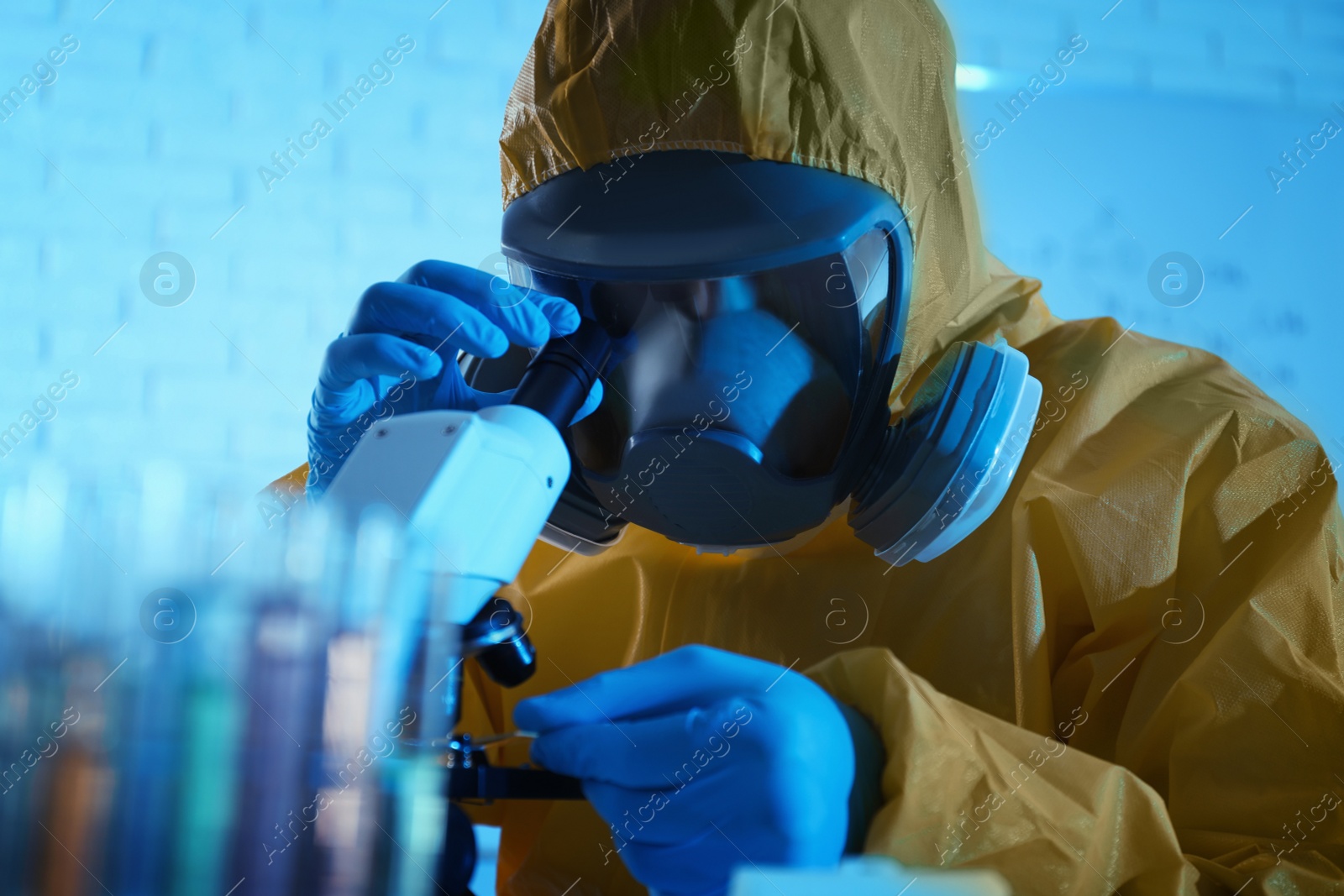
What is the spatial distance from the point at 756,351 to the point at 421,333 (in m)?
0.35

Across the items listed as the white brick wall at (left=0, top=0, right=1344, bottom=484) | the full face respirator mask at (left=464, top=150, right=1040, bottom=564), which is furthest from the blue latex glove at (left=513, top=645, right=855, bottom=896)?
the white brick wall at (left=0, top=0, right=1344, bottom=484)

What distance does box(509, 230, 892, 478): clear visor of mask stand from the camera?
1.04 metres

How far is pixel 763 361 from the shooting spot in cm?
106

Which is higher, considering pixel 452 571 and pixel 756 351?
pixel 756 351

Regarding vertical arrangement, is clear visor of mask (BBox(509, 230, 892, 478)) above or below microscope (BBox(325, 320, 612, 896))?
above

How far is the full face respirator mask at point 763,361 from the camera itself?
0.98 metres

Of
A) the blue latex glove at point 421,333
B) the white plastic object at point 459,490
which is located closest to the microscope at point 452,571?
the white plastic object at point 459,490

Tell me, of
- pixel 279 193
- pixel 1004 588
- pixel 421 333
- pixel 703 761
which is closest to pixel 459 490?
pixel 703 761

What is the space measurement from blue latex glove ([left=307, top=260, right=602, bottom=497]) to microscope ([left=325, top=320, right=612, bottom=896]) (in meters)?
0.21

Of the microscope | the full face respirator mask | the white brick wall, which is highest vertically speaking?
the white brick wall

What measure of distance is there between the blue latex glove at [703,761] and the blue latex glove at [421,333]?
0.33 m

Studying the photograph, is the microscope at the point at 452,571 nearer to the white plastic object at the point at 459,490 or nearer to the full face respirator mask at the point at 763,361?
the white plastic object at the point at 459,490

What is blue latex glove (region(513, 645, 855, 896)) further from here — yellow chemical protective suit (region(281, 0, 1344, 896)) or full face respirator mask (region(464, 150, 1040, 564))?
full face respirator mask (region(464, 150, 1040, 564))

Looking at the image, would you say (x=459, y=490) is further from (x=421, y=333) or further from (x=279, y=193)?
(x=279, y=193)
